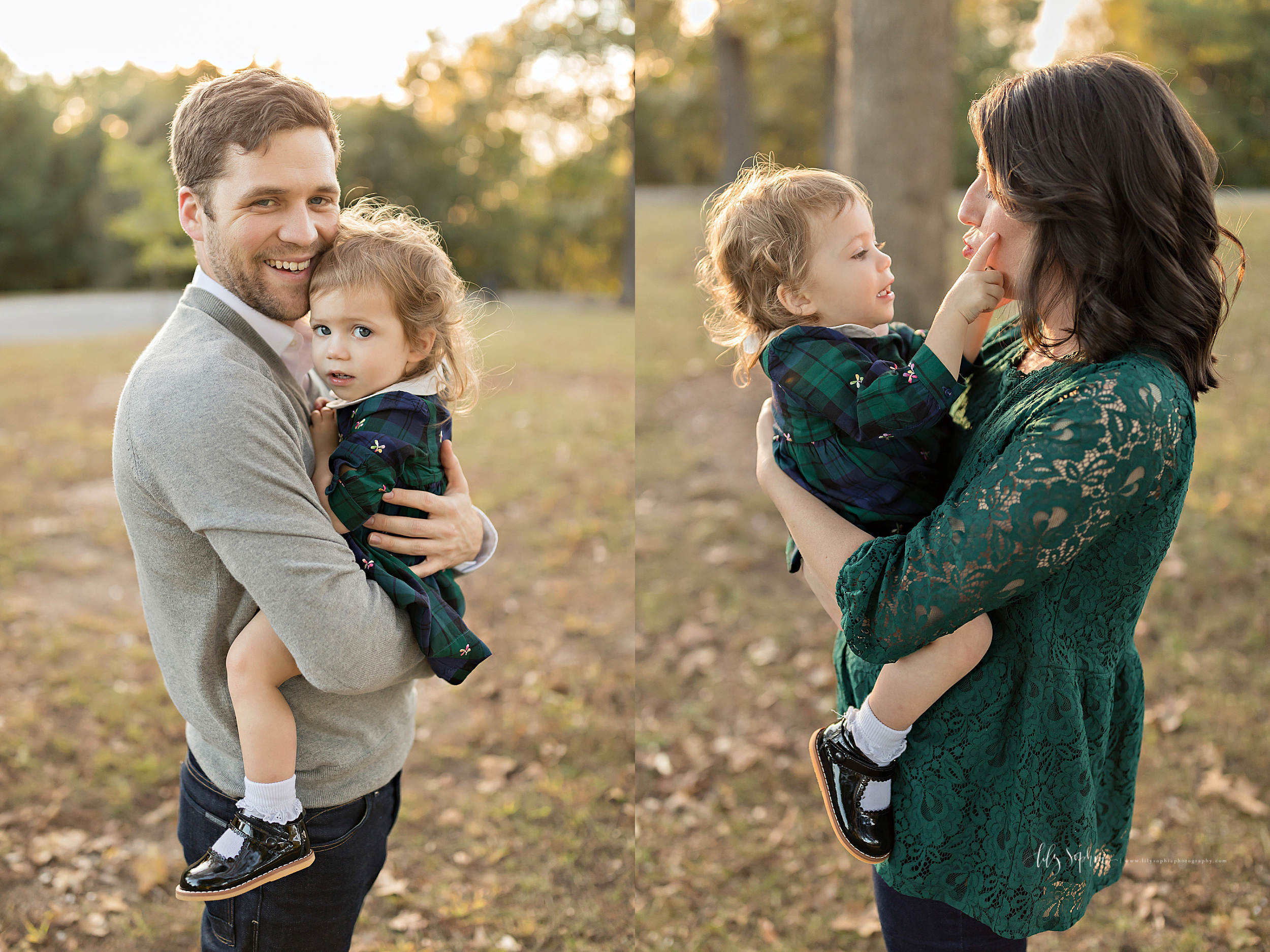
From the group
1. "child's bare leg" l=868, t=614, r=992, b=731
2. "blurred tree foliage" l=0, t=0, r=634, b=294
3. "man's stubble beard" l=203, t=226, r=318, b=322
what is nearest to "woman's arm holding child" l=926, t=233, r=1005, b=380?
"child's bare leg" l=868, t=614, r=992, b=731

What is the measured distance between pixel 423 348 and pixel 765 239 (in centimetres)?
82

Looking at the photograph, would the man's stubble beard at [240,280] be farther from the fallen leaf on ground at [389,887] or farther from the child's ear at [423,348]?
the fallen leaf on ground at [389,887]

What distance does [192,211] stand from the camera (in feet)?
6.40

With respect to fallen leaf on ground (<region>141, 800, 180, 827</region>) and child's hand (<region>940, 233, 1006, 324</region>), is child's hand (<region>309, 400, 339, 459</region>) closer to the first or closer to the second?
child's hand (<region>940, 233, 1006, 324</region>)

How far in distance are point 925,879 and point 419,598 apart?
46.9 inches

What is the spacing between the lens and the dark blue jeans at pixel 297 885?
6.66 feet

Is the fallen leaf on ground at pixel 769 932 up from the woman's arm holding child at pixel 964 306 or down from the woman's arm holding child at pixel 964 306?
down

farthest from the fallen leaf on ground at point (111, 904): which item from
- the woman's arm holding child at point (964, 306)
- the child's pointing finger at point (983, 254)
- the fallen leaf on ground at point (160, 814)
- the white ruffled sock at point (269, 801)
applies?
the child's pointing finger at point (983, 254)

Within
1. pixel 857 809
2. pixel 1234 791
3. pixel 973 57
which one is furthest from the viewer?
pixel 973 57

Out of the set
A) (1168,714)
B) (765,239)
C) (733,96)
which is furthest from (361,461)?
(733,96)

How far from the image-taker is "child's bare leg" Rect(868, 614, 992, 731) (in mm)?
1801

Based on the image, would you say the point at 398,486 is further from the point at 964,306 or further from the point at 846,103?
the point at 846,103

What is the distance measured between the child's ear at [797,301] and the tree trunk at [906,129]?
159 inches

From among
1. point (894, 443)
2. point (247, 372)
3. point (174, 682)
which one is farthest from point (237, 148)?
point (894, 443)
